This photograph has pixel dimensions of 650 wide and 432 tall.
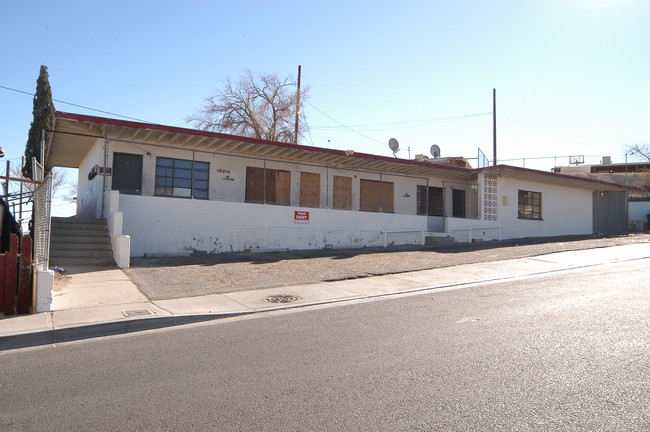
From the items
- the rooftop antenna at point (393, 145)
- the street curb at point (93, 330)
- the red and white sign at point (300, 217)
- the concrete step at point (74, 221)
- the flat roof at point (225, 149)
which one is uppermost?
the rooftop antenna at point (393, 145)

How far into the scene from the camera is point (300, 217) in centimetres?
1752

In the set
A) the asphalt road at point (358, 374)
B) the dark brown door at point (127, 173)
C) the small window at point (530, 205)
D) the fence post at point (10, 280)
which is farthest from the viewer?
the small window at point (530, 205)

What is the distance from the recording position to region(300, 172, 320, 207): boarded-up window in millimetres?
19625

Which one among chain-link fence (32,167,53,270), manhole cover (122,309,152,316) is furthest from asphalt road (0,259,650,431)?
chain-link fence (32,167,53,270)

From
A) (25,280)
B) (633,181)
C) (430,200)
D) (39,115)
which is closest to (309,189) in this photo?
(430,200)

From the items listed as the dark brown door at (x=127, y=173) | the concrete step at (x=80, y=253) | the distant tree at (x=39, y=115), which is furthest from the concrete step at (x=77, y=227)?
the distant tree at (x=39, y=115)

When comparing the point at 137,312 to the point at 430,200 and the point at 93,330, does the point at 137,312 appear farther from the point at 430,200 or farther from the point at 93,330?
the point at 430,200

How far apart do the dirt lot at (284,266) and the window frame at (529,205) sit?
563 cm

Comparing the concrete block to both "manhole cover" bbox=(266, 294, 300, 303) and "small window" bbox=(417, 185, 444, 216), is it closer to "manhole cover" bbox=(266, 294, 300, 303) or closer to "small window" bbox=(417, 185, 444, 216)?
"manhole cover" bbox=(266, 294, 300, 303)

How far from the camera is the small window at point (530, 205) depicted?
23844 millimetres

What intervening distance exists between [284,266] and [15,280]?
6511 mm

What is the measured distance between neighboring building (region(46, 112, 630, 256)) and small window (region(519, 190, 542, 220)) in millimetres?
69

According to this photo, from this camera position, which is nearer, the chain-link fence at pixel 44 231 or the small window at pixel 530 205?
the chain-link fence at pixel 44 231

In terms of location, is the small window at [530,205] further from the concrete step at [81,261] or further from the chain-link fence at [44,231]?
the chain-link fence at [44,231]
